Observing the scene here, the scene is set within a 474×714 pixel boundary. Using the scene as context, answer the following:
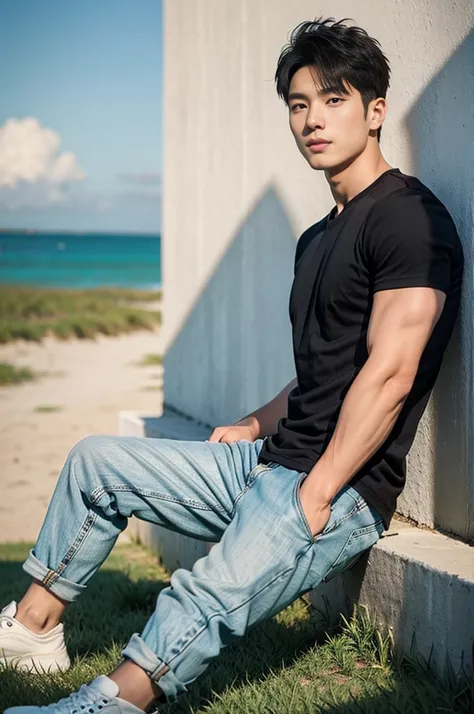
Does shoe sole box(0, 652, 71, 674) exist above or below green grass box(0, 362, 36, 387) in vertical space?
above

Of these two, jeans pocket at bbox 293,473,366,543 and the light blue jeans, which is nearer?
the light blue jeans

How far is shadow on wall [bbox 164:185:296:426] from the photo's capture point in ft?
13.7

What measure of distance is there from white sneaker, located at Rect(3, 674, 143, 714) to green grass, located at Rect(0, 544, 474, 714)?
0.47 feet

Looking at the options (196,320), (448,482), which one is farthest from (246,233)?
(448,482)

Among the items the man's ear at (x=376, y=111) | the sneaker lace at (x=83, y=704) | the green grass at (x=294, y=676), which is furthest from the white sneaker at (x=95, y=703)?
the man's ear at (x=376, y=111)

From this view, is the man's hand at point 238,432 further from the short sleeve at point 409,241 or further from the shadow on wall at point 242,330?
the shadow on wall at point 242,330

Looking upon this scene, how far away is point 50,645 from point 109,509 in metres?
0.44

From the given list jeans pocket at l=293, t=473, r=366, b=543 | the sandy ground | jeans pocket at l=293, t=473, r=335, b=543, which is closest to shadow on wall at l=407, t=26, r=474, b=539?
jeans pocket at l=293, t=473, r=366, b=543

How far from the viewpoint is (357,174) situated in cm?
280

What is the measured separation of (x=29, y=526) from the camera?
19.2 ft

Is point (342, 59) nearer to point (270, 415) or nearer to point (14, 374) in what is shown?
point (270, 415)

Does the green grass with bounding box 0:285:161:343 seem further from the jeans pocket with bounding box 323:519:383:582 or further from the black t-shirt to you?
the jeans pocket with bounding box 323:519:383:582

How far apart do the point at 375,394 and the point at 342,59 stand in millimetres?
938

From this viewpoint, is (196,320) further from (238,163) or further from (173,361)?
(238,163)
